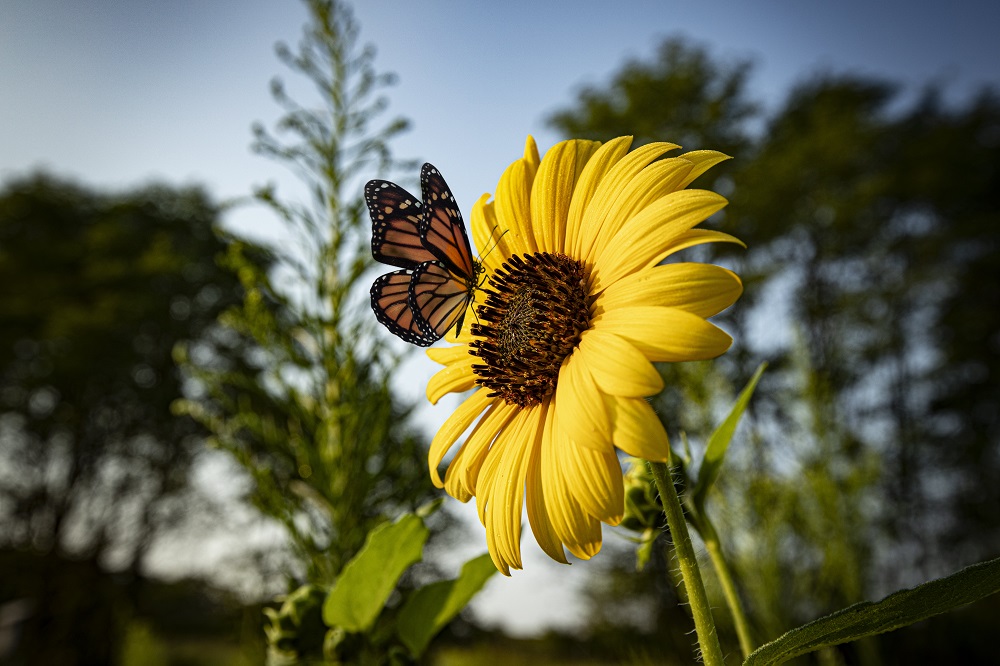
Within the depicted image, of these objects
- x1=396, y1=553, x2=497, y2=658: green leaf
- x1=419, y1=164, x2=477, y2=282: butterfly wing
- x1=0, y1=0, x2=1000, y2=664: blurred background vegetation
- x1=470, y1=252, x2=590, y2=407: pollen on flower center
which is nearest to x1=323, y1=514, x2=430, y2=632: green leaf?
x1=396, y1=553, x2=497, y2=658: green leaf

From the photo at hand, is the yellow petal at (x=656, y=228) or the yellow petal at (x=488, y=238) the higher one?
the yellow petal at (x=488, y=238)

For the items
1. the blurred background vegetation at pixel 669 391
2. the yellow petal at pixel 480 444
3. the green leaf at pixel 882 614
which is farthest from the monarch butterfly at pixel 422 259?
the blurred background vegetation at pixel 669 391

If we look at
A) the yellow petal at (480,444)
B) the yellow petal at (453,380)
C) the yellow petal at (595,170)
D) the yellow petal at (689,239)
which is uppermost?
the yellow petal at (595,170)

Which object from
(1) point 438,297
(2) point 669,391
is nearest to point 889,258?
(2) point 669,391

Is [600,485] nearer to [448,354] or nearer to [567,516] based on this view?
[567,516]

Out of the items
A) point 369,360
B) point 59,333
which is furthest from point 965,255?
point 59,333

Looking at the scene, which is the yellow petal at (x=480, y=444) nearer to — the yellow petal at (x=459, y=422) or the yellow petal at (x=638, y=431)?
the yellow petal at (x=459, y=422)

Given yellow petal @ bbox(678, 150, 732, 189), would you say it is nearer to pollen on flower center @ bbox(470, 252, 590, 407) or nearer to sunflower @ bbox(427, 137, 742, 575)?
sunflower @ bbox(427, 137, 742, 575)
